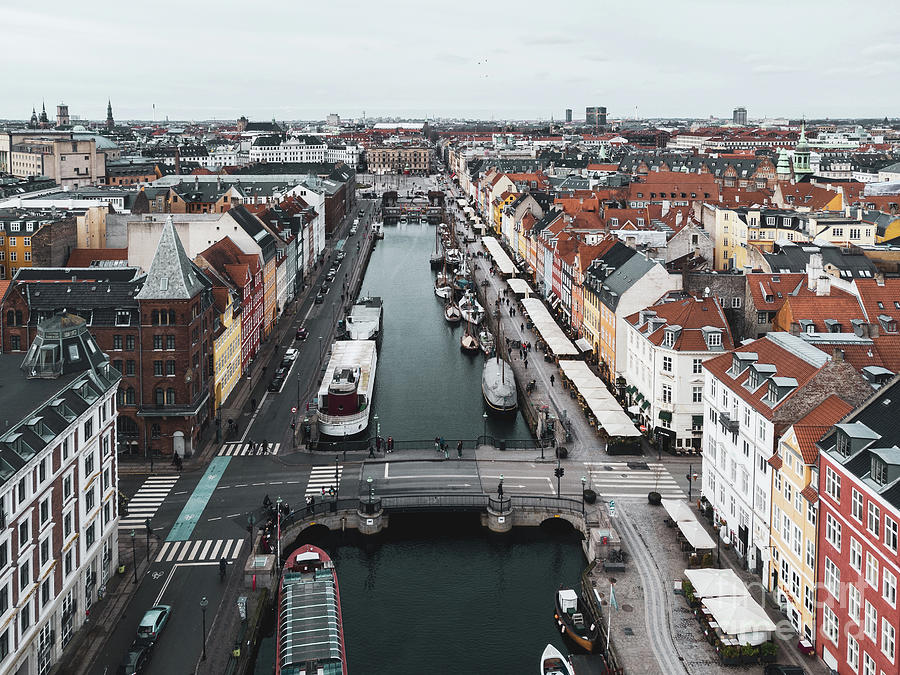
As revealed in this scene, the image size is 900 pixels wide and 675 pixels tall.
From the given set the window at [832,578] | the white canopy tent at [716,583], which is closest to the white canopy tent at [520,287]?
the white canopy tent at [716,583]

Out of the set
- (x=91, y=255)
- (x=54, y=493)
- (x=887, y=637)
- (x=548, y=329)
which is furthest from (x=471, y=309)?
(x=887, y=637)

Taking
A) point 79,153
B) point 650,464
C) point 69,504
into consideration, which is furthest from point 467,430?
point 79,153

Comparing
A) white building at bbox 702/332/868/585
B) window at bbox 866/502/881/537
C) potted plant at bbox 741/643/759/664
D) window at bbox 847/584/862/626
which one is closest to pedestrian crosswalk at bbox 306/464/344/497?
white building at bbox 702/332/868/585

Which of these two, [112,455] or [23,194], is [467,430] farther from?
[23,194]

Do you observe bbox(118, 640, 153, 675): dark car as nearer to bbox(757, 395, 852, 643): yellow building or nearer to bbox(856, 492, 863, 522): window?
bbox(757, 395, 852, 643): yellow building

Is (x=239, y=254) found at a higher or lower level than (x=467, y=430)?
higher

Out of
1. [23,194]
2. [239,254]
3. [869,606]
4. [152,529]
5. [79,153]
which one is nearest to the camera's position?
[869,606]

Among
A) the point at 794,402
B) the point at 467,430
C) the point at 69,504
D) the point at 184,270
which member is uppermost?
the point at 184,270
